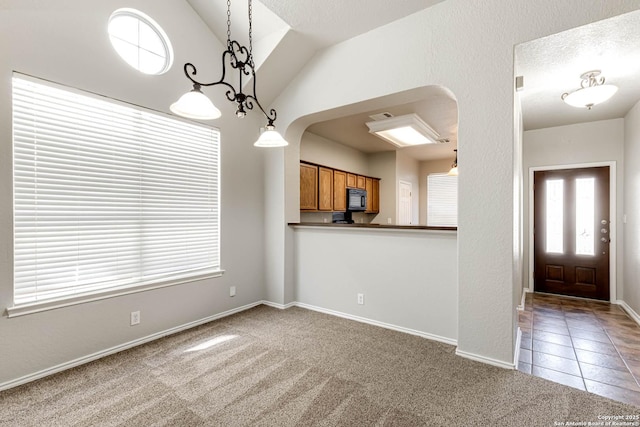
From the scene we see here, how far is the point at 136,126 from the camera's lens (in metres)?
2.88

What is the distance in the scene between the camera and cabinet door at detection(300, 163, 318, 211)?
16.2 feet

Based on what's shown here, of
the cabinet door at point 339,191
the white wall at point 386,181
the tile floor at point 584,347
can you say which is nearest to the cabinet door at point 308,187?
the cabinet door at point 339,191

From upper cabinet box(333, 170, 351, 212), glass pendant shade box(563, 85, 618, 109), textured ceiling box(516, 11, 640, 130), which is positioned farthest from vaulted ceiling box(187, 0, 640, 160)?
upper cabinet box(333, 170, 351, 212)

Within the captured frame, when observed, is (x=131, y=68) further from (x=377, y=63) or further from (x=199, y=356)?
(x=199, y=356)

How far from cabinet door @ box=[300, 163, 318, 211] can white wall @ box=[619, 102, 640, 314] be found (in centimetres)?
428

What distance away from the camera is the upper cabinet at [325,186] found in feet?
16.4

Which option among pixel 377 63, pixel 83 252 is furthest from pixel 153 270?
pixel 377 63

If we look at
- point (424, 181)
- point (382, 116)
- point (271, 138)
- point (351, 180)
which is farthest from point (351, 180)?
point (271, 138)

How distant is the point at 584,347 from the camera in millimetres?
2875

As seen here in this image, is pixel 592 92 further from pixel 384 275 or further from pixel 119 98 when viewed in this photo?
pixel 119 98

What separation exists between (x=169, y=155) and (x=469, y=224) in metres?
3.09

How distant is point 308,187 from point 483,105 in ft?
10.0

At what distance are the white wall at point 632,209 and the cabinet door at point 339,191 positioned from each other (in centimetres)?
414

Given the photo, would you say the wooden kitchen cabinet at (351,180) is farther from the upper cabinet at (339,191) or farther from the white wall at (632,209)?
the white wall at (632,209)
